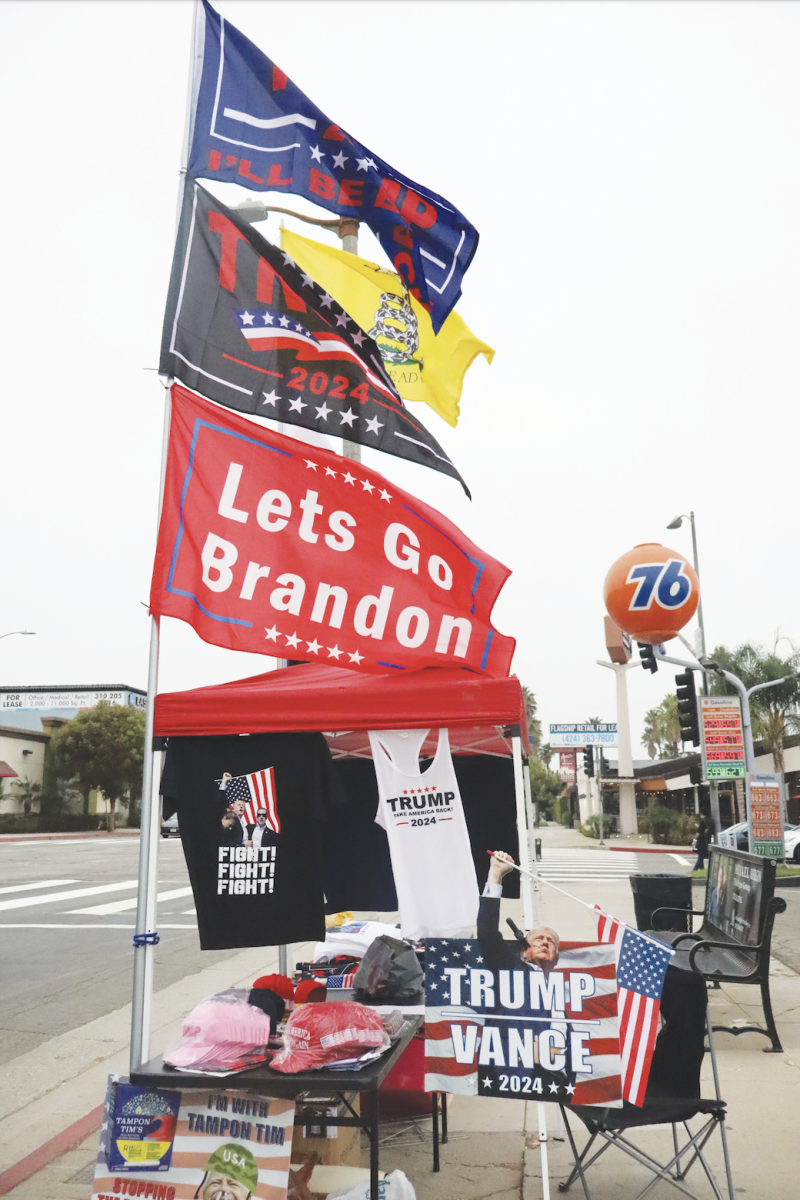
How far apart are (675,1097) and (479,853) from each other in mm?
2182

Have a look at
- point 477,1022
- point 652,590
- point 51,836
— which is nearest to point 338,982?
point 477,1022

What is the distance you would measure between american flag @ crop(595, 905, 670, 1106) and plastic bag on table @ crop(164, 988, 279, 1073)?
5.17ft

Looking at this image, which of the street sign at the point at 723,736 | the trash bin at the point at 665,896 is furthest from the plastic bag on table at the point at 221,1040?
the street sign at the point at 723,736

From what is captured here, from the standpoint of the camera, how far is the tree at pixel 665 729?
226 feet

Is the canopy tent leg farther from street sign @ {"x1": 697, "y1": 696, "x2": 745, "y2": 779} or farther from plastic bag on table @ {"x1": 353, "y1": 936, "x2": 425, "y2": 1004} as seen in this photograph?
street sign @ {"x1": 697, "y1": 696, "x2": 745, "y2": 779}

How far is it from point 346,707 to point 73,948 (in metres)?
9.55

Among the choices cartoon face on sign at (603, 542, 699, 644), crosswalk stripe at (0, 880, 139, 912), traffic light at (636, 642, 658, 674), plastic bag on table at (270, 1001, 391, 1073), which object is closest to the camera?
plastic bag on table at (270, 1001, 391, 1073)

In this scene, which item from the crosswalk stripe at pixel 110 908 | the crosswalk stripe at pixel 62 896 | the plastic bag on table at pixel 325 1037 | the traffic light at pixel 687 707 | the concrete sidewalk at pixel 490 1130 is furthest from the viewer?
the crosswalk stripe at pixel 62 896

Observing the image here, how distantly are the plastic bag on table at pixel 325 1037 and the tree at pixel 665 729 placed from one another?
2114 inches

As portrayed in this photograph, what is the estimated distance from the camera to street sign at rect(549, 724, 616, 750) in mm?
55594

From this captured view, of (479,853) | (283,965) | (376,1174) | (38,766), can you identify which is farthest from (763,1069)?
(38,766)

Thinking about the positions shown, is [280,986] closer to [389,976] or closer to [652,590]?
[389,976]

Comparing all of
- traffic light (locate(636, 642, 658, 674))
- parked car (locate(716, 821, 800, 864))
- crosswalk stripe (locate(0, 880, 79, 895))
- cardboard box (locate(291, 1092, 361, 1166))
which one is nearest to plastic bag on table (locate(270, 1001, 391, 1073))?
cardboard box (locate(291, 1092, 361, 1166))

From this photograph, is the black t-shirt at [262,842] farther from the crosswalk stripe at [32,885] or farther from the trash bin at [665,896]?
the crosswalk stripe at [32,885]
